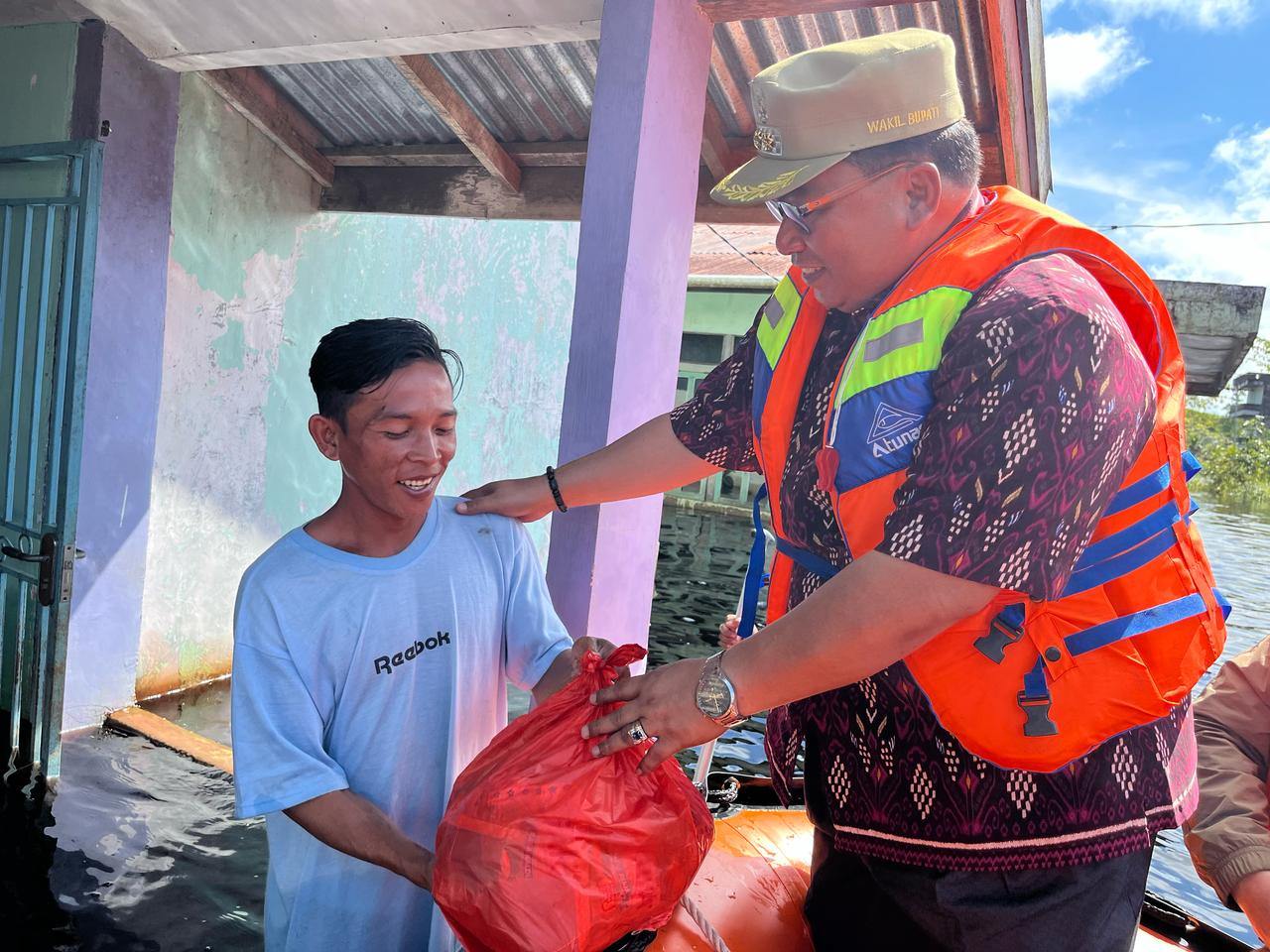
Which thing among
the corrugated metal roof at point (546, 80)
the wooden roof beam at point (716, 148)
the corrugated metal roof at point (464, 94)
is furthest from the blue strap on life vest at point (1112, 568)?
the corrugated metal roof at point (464, 94)

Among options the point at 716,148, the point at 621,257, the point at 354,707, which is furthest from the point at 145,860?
the point at 716,148

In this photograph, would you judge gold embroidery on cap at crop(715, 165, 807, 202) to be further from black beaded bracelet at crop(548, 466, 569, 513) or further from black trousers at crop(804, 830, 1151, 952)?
black trousers at crop(804, 830, 1151, 952)

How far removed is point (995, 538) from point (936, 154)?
0.65 meters

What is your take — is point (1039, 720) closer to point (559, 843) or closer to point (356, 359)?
point (559, 843)

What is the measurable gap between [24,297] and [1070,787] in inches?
178

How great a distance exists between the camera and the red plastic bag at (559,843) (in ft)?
4.73

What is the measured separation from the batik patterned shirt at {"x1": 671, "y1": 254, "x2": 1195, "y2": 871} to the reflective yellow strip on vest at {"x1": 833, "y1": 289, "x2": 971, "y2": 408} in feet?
0.08

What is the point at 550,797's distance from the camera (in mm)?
1490

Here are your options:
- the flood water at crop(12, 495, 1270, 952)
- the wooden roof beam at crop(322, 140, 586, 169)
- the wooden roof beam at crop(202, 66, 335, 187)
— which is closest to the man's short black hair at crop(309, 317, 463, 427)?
the flood water at crop(12, 495, 1270, 952)

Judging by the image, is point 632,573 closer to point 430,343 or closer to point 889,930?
point 430,343

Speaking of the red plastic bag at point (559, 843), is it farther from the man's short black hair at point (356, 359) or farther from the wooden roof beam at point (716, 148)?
the wooden roof beam at point (716, 148)

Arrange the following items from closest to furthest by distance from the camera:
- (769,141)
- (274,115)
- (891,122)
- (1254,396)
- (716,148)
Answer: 1. (891,122)
2. (769,141)
3. (716,148)
4. (274,115)
5. (1254,396)

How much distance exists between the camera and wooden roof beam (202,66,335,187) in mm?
5051

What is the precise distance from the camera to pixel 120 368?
4578mm
